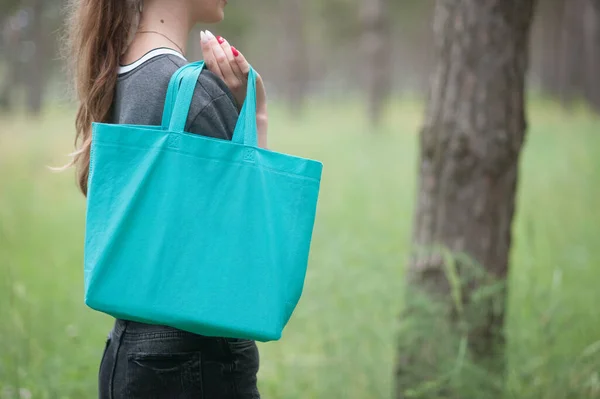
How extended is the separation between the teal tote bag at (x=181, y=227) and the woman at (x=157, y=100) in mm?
74

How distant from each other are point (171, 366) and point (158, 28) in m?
0.82

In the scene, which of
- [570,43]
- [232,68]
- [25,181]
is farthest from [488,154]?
[570,43]

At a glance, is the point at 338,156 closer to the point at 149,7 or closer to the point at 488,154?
the point at 488,154

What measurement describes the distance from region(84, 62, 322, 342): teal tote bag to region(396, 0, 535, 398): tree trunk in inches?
61.6

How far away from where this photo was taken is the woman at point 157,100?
4.91 feet

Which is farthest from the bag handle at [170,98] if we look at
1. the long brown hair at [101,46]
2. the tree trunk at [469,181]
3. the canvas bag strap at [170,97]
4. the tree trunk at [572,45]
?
the tree trunk at [572,45]

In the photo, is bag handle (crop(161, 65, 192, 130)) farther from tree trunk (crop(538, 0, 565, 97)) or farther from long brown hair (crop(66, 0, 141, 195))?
tree trunk (crop(538, 0, 565, 97))

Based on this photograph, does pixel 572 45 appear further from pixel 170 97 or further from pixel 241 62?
pixel 170 97

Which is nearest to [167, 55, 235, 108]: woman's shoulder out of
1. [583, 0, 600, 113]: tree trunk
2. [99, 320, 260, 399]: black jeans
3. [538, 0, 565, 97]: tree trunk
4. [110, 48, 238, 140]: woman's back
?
[110, 48, 238, 140]: woman's back

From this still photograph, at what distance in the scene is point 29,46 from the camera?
844 inches

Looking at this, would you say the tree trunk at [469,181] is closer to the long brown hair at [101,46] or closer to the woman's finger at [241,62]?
the woman's finger at [241,62]

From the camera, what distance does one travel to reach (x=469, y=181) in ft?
9.70

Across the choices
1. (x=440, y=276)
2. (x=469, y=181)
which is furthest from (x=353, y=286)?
(x=469, y=181)

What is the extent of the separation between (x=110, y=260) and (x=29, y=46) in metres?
22.4
